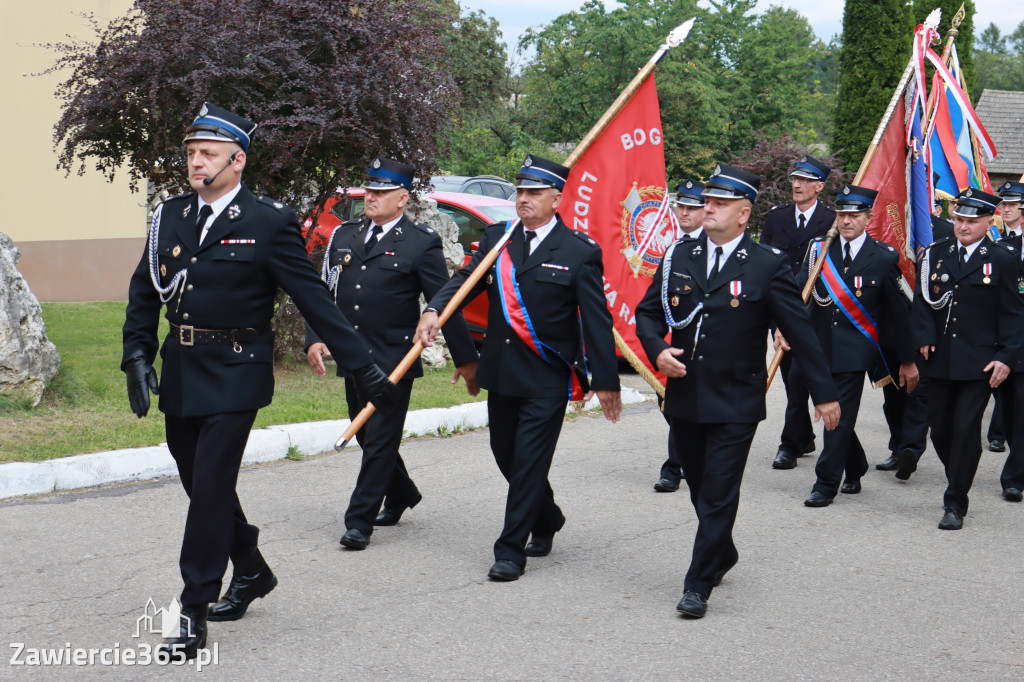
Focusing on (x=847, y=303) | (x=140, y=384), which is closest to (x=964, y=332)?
(x=847, y=303)

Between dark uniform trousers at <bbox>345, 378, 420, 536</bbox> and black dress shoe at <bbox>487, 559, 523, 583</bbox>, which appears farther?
dark uniform trousers at <bbox>345, 378, 420, 536</bbox>

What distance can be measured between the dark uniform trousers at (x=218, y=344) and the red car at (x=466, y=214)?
24.6 feet

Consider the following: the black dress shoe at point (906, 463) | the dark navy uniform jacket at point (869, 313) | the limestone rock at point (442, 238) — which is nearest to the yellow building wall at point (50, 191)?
the limestone rock at point (442, 238)

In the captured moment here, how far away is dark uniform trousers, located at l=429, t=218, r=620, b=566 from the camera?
541cm

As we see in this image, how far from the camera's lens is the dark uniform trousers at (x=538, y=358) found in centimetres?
541

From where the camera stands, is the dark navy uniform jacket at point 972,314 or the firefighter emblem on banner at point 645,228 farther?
the dark navy uniform jacket at point 972,314

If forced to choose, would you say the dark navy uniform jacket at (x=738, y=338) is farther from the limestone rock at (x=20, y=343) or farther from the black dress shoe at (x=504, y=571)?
the limestone rock at (x=20, y=343)

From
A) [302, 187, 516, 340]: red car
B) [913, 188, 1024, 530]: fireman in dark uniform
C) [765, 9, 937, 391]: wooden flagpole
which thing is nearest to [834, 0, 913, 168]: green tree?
[302, 187, 516, 340]: red car

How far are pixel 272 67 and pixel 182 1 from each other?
0.94 meters

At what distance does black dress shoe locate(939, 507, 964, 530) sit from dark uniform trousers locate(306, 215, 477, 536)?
3.01 m

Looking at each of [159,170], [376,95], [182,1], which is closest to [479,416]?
[376,95]

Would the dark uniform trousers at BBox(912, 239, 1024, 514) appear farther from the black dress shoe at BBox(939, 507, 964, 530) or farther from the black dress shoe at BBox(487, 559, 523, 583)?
the black dress shoe at BBox(487, 559, 523, 583)

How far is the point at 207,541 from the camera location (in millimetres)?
4312

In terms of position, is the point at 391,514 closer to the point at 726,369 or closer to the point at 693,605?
the point at 693,605
